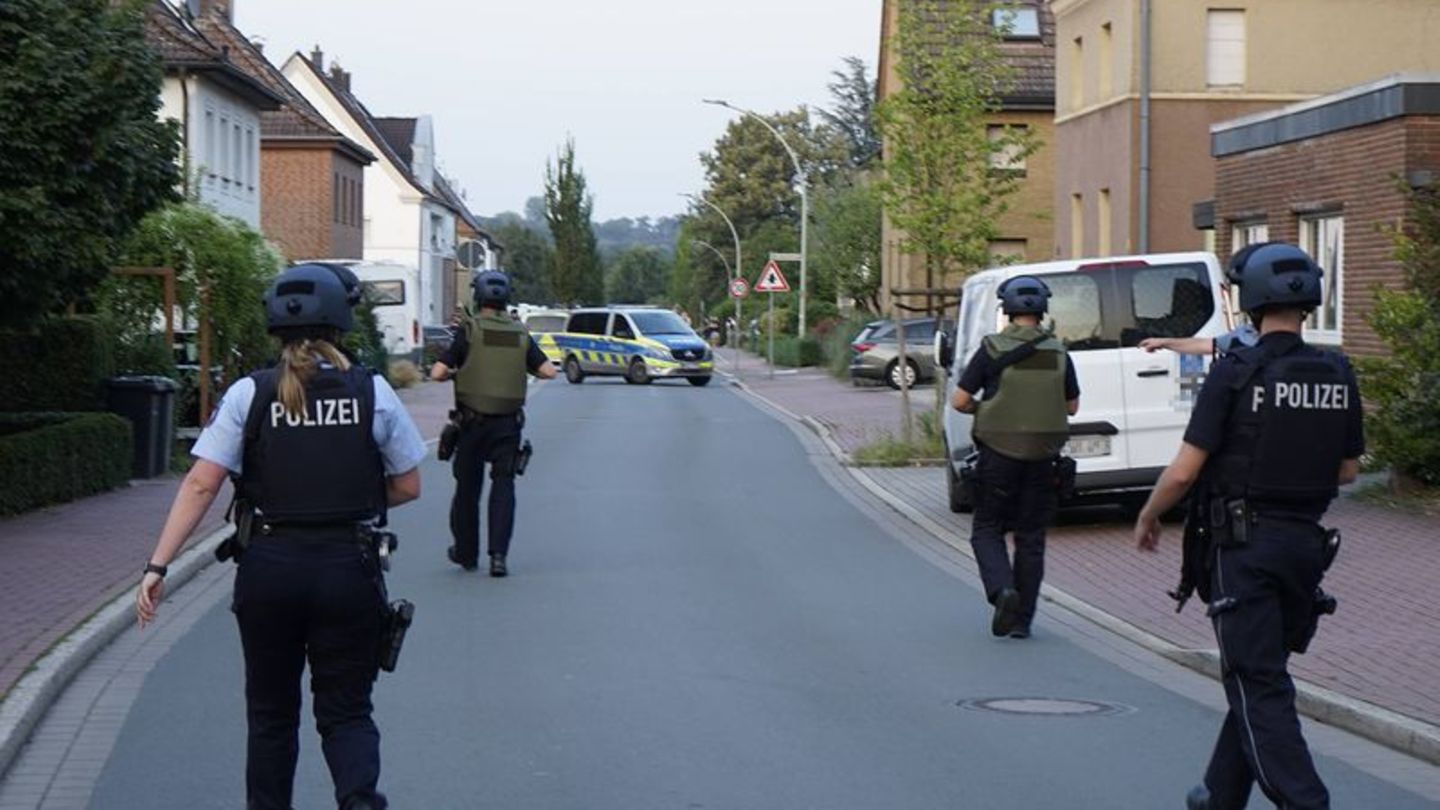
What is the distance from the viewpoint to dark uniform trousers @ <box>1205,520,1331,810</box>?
6.37 meters

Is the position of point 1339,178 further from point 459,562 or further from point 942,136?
point 459,562

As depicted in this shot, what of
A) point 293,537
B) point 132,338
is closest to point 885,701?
point 293,537

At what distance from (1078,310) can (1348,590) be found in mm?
4540

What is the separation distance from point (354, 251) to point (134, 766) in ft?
212

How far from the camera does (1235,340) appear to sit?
7.22 m

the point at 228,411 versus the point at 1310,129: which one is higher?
the point at 1310,129

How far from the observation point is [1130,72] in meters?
36.3

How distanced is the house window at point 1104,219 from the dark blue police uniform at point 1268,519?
1255 inches

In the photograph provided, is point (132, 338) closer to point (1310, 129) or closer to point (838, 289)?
point (1310, 129)

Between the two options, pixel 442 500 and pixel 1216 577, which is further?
pixel 442 500

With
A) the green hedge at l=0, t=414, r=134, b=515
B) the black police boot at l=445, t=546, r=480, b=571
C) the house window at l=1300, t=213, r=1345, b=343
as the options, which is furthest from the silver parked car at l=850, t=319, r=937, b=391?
the black police boot at l=445, t=546, r=480, b=571

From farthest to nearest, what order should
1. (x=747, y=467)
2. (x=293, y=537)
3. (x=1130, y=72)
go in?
(x=1130, y=72) → (x=747, y=467) → (x=293, y=537)

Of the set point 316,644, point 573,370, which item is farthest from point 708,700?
point 573,370

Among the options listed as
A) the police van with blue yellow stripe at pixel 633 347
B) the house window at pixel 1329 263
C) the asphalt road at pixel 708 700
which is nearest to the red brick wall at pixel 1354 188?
the house window at pixel 1329 263
